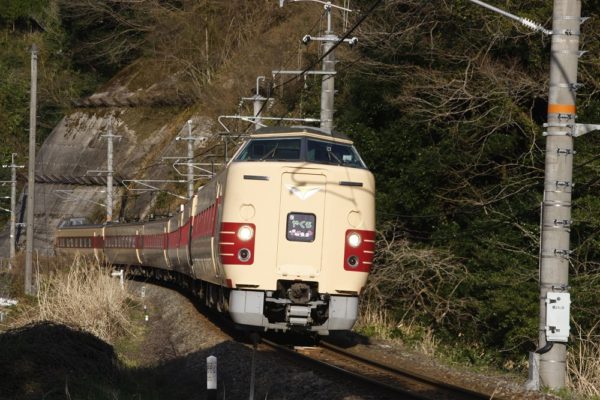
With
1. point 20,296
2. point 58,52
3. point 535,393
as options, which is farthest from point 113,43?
point 535,393

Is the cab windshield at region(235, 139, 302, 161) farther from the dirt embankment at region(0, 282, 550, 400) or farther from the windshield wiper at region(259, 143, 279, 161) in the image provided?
the dirt embankment at region(0, 282, 550, 400)

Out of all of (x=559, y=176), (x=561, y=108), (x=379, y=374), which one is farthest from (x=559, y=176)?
(x=379, y=374)

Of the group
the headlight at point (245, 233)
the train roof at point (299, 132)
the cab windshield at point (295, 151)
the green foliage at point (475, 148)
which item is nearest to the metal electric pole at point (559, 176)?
the cab windshield at point (295, 151)

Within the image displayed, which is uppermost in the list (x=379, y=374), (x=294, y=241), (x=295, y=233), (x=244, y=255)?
(x=295, y=233)

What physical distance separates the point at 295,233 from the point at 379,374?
2806mm

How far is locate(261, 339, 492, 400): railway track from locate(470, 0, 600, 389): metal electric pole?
4.69 feet

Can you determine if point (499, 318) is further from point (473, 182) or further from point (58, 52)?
point (58, 52)

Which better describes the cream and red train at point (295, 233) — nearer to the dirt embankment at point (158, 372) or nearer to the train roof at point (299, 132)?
the train roof at point (299, 132)

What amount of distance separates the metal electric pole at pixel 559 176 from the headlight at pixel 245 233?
14.2 feet

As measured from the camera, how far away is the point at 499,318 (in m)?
21.0

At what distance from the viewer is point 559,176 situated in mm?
13555

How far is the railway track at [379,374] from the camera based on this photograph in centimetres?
1213

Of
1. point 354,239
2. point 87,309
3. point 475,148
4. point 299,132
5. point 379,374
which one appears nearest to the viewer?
point 379,374

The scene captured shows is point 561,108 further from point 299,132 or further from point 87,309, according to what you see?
point 87,309
